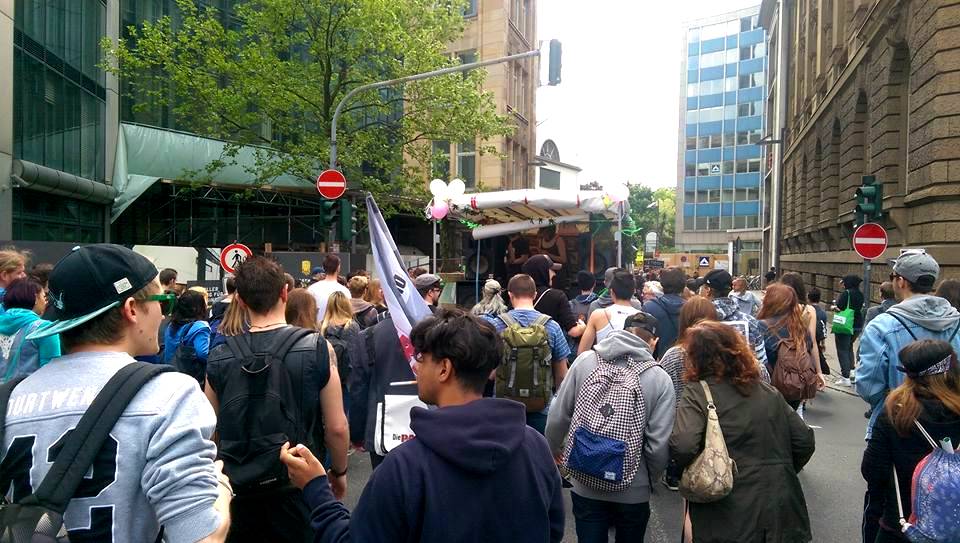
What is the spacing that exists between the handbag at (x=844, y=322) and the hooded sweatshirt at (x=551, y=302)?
6.91m

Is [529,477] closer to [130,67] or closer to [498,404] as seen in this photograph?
[498,404]

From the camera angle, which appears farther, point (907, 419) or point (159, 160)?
point (159, 160)

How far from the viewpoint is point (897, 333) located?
4.40 meters

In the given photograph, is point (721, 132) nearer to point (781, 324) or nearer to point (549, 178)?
point (549, 178)

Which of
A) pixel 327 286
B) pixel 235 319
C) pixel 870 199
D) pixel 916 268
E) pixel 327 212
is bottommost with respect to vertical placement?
pixel 235 319

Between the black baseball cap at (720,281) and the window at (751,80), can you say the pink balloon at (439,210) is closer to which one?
the black baseball cap at (720,281)

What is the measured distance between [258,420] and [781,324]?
4582 mm

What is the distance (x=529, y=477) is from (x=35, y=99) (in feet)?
69.6

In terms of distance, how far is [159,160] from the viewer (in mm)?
25250

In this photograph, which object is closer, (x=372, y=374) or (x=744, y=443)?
(x=744, y=443)

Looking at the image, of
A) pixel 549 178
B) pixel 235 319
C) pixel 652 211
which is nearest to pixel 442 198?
pixel 235 319

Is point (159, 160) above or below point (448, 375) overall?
above

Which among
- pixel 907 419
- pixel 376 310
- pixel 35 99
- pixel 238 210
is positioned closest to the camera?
pixel 907 419

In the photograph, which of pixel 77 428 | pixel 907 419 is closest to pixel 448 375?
pixel 77 428
